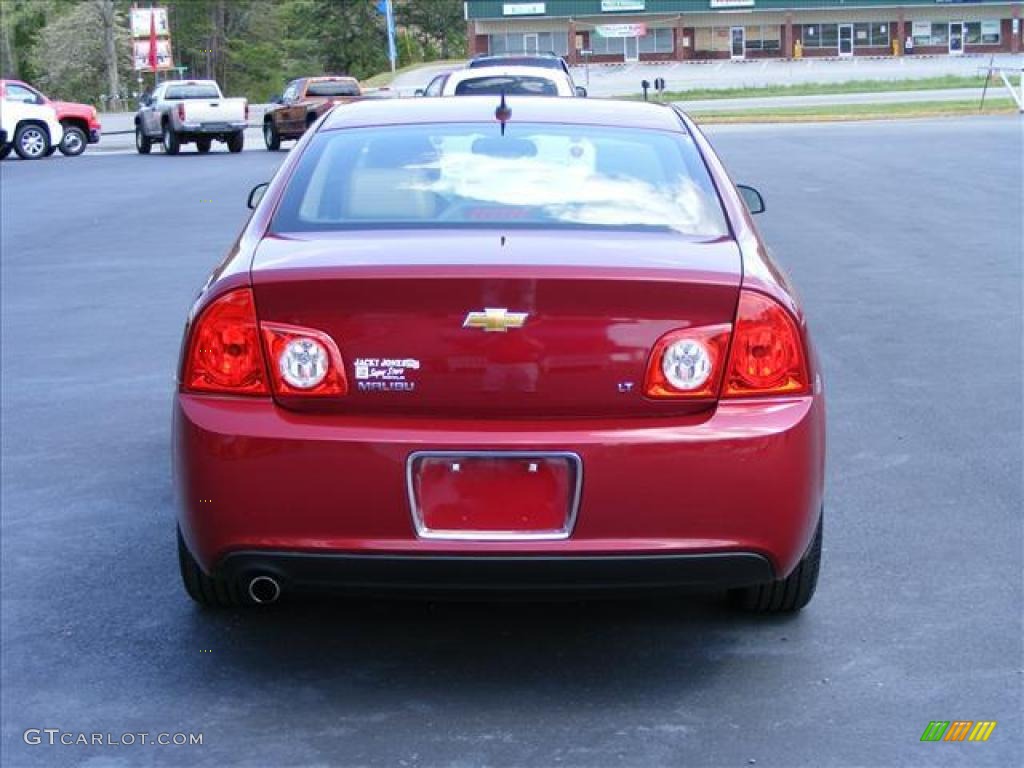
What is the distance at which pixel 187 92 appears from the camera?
3653cm

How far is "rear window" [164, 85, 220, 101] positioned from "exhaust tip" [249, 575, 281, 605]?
33188 mm

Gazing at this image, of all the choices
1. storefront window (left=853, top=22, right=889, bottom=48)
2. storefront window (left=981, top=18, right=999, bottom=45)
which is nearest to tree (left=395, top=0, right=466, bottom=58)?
storefront window (left=853, top=22, right=889, bottom=48)

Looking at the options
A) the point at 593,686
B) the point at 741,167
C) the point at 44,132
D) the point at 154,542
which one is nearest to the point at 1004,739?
the point at 593,686

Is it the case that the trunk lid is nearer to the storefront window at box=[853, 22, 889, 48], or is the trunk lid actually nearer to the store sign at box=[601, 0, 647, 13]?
the store sign at box=[601, 0, 647, 13]

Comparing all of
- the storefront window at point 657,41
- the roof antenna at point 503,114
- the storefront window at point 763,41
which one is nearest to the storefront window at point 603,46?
the storefront window at point 657,41

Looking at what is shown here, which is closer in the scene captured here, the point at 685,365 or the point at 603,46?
the point at 685,365

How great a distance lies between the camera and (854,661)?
14.5ft

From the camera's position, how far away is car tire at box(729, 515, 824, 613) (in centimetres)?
457

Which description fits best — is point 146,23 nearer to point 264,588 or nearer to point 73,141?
point 73,141

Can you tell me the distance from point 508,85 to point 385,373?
16081 millimetres

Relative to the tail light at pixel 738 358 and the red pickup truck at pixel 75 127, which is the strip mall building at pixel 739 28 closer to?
the red pickup truck at pixel 75 127

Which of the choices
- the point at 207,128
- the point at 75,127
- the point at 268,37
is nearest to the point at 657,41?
the point at 268,37

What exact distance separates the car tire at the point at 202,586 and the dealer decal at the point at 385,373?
93 centimetres

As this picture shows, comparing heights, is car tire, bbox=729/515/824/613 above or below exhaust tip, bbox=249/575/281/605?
below
